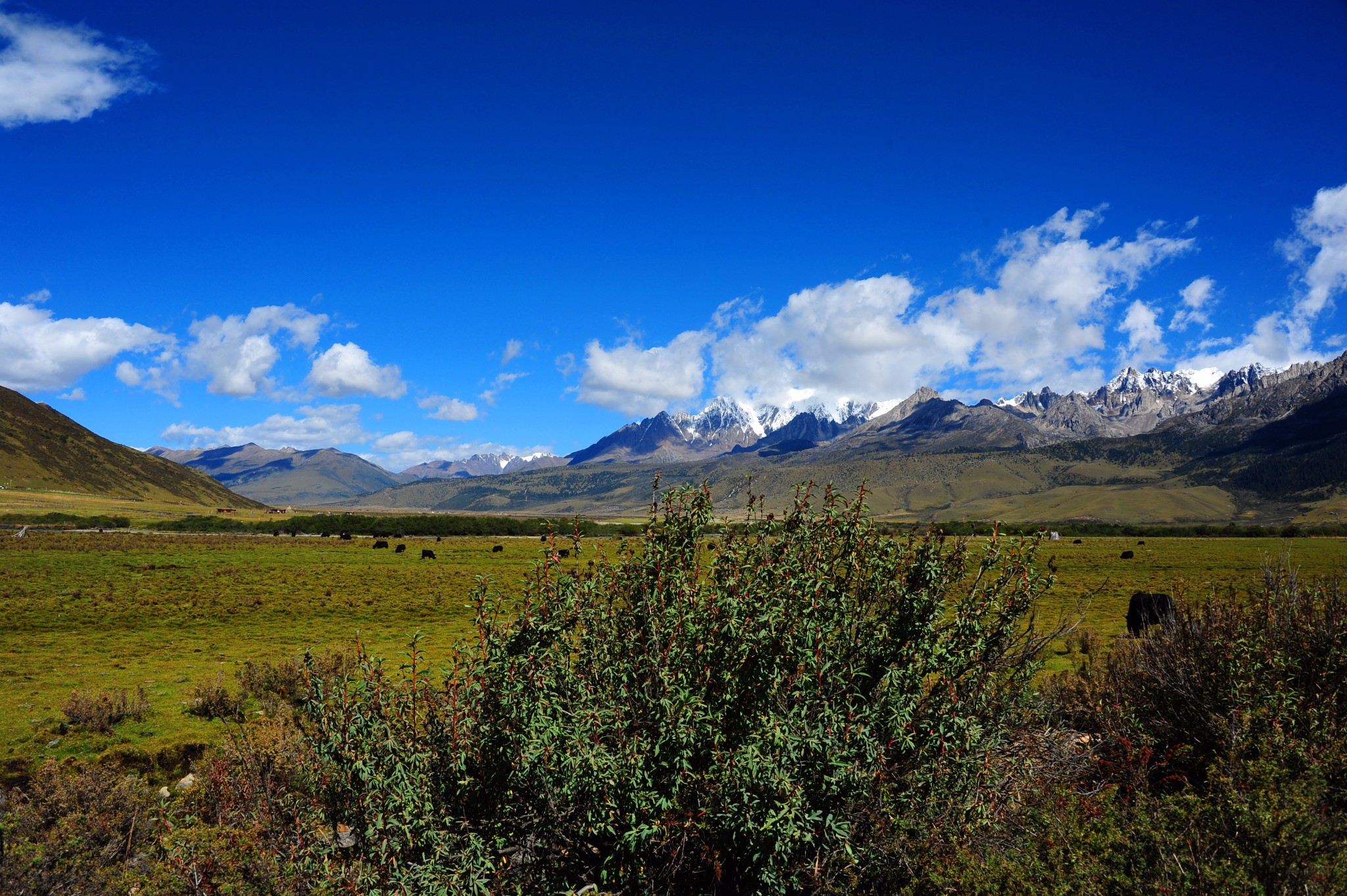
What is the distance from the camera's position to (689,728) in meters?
6.77

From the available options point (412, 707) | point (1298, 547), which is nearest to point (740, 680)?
point (412, 707)

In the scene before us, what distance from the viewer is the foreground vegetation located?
6.39 meters

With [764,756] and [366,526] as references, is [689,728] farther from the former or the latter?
[366,526]

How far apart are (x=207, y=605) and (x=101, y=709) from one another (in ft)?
84.1

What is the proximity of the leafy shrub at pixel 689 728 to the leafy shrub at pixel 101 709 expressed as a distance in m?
15.7

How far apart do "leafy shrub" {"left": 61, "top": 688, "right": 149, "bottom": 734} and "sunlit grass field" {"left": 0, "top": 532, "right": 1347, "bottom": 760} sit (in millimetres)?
417

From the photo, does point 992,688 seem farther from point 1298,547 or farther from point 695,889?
point 1298,547

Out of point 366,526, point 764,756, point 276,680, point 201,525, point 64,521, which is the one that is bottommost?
point 366,526

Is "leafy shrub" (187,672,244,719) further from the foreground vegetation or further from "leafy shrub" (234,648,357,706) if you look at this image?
the foreground vegetation

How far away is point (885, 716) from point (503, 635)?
13.5ft

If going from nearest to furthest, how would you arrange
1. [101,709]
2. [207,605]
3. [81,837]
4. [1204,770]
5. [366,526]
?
[1204,770] → [81,837] → [101,709] → [207,605] → [366,526]

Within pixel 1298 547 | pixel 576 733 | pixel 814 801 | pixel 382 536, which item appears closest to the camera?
pixel 576 733

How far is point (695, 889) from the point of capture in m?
7.65

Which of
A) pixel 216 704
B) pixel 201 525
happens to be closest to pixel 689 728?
pixel 216 704
